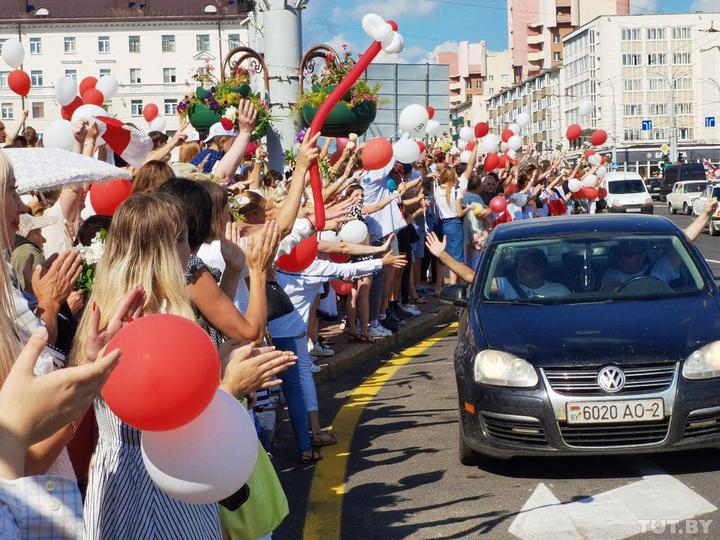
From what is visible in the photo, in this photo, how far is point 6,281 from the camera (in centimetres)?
279

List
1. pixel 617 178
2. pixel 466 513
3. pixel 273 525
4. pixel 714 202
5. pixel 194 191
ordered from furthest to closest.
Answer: pixel 617 178
pixel 714 202
pixel 466 513
pixel 194 191
pixel 273 525

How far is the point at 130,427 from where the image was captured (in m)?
3.62

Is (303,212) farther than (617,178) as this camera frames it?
No

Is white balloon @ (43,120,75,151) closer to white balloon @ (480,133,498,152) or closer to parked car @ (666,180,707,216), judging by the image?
white balloon @ (480,133,498,152)

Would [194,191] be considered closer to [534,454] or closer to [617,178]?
[534,454]

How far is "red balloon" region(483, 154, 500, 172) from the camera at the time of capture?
19.3 m

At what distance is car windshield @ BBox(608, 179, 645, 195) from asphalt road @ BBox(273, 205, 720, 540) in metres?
45.4

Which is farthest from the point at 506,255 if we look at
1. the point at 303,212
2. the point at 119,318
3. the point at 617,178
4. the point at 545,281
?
the point at 617,178

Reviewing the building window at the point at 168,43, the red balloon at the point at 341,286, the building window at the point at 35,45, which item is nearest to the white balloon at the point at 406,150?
the red balloon at the point at 341,286

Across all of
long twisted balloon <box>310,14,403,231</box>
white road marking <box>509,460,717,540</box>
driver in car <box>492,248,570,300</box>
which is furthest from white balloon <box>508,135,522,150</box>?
long twisted balloon <box>310,14,403,231</box>

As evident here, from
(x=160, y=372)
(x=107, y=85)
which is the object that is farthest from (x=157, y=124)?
(x=160, y=372)

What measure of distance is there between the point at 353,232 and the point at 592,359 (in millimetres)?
2973

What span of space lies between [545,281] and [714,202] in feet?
8.90

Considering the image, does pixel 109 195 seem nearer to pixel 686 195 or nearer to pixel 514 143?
pixel 514 143
